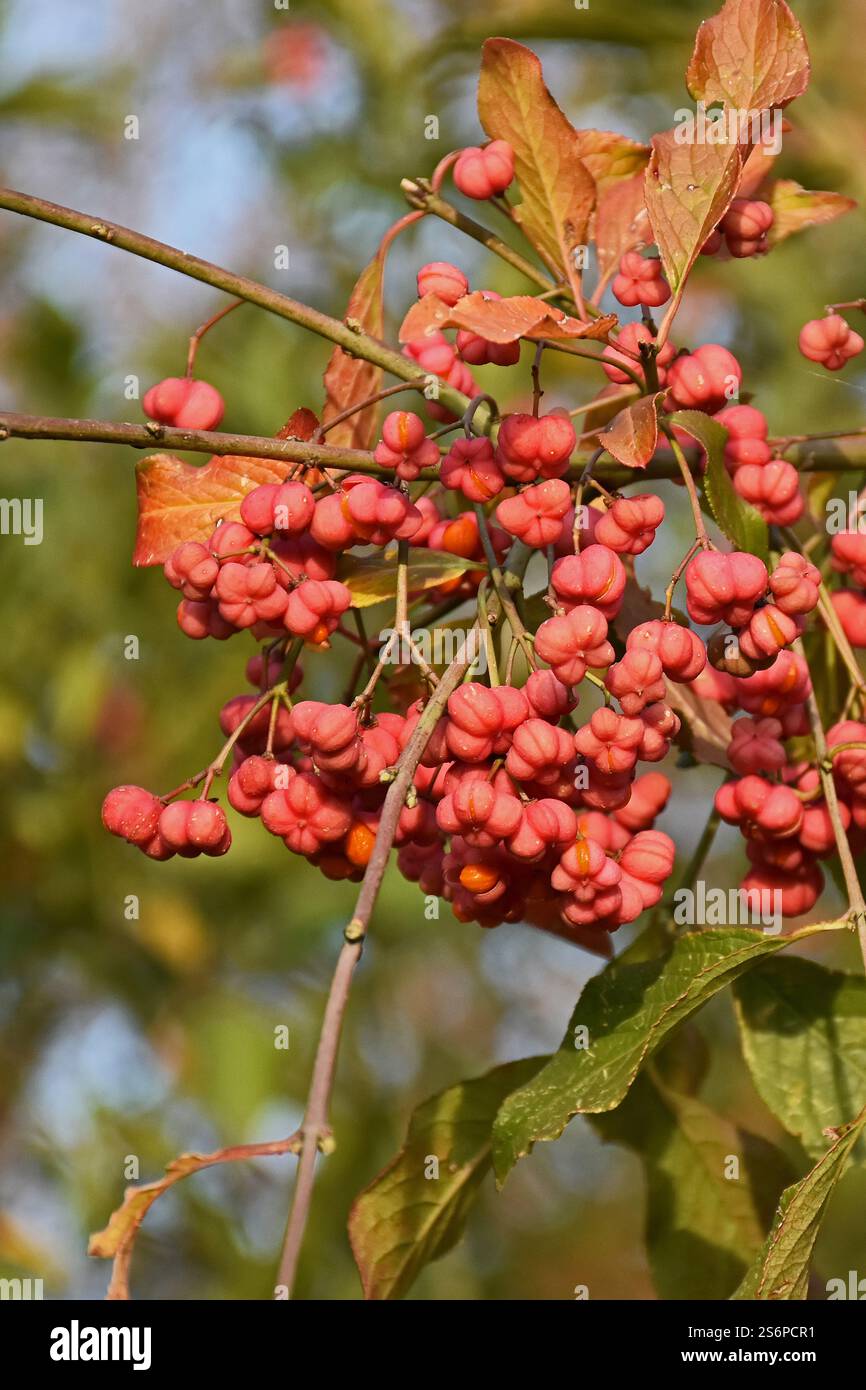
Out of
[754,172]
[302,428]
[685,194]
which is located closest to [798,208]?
[754,172]

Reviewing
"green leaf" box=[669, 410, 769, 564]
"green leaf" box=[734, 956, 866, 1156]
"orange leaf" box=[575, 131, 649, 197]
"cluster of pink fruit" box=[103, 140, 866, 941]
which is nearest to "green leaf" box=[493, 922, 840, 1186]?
"cluster of pink fruit" box=[103, 140, 866, 941]

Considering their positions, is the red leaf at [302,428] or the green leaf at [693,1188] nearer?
the red leaf at [302,428]

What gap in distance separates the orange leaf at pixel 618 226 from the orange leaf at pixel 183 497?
16.8 inches

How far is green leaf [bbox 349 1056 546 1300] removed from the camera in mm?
1558

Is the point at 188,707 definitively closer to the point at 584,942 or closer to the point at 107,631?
the point at 107,631

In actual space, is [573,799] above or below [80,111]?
below

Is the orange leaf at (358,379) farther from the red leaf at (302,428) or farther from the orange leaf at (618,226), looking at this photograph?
the orange leaf at (618,226)

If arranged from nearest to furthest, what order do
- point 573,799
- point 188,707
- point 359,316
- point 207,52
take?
point 573,799, point 359,316, point 188,707, point 207,52

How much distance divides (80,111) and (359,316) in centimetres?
266

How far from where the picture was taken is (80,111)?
12.5ft

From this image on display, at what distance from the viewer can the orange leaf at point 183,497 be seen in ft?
4.45

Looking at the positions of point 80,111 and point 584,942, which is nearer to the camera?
point 584,942

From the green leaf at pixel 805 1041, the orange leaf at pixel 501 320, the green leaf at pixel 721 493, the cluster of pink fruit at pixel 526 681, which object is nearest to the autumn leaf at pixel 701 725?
the cluster of pink fruit at pixel 526 681
